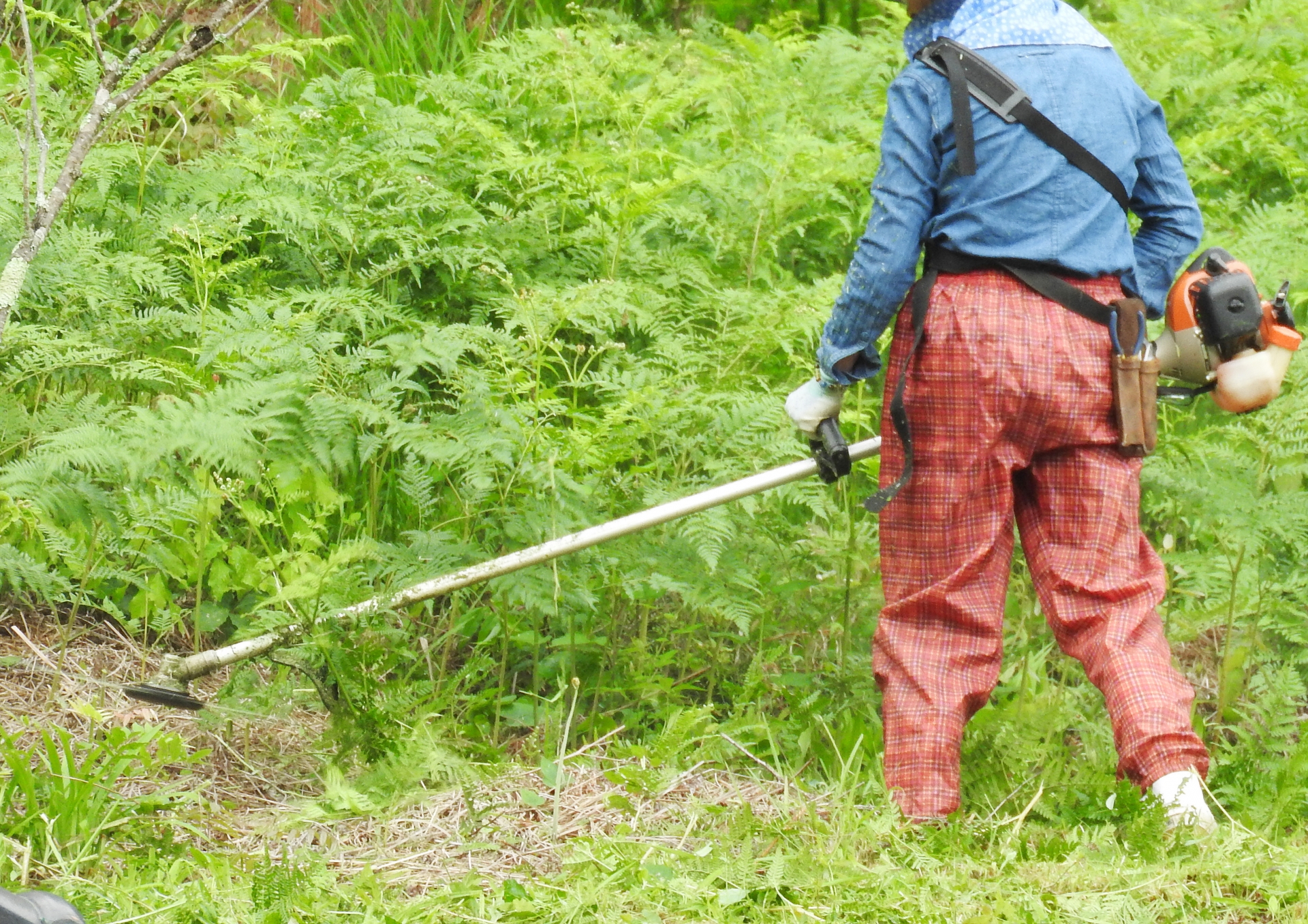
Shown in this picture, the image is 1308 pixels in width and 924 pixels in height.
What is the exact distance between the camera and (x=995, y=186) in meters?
3.11

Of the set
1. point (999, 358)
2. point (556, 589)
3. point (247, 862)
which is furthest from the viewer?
point (556, 589)

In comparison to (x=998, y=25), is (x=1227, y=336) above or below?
below

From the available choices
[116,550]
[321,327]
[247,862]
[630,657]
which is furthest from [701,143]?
[247,862]

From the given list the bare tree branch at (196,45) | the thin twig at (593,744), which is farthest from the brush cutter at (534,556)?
the bare tree branch at (196,45)

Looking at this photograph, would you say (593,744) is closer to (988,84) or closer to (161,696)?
(161,696)

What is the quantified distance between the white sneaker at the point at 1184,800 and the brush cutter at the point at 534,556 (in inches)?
41.1

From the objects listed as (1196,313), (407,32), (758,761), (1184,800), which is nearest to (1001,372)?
(1196,313)

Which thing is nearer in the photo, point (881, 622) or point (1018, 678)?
point (881, 622)

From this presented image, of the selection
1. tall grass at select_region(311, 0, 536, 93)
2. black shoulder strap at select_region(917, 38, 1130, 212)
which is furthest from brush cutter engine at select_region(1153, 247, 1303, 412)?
tall grass at select_region(311, 0, 536, 93)

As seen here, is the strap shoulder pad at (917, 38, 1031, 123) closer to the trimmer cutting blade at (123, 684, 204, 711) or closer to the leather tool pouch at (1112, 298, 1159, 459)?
the leather tool pouch at (1112, 298, 1159, 459)

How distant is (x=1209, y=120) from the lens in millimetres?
6191

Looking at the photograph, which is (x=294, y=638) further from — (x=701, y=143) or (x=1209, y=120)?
(x=1209, y=120)

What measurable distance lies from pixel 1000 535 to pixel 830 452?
48cm

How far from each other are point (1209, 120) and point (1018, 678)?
3.37 metres
